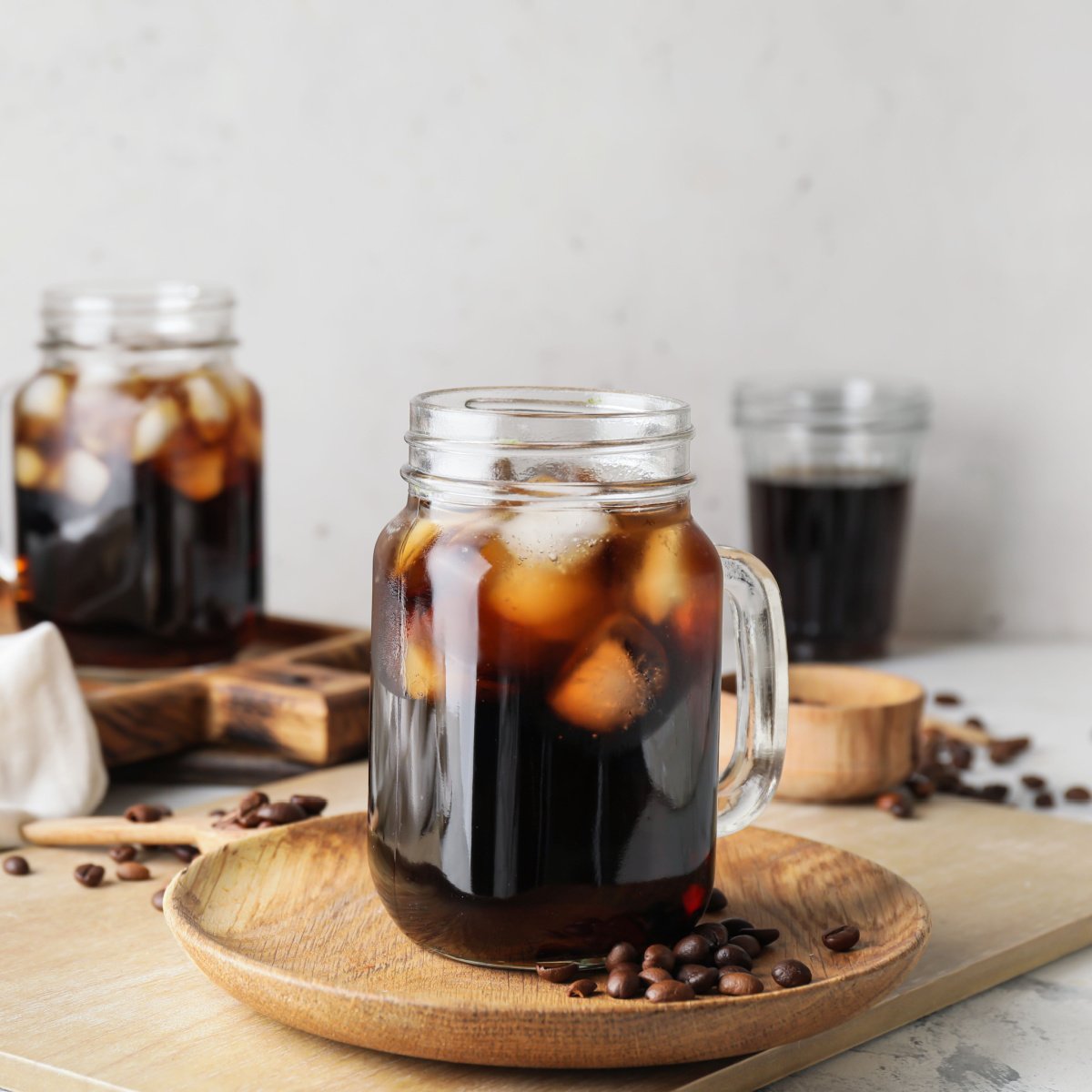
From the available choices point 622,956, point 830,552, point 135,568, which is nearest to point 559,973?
point 622,956

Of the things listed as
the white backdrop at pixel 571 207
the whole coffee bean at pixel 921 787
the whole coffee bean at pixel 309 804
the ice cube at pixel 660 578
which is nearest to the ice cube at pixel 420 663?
the ice cube at pixel 660 578

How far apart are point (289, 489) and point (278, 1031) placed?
4.58 ft

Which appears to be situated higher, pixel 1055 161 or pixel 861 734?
pixel 1055 161

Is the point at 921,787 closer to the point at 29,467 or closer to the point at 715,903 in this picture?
the point at 715,903

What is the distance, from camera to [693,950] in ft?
2.82

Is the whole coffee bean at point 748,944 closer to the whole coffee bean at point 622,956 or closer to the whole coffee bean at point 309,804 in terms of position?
the whole coffee bean at point 622,956

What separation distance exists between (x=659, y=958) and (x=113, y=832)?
526 millimetres

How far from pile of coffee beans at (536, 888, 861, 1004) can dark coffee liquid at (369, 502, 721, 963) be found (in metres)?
0.02

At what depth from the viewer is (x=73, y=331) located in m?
1.57

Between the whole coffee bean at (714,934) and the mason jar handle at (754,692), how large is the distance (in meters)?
0.08

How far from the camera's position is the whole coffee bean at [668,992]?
0.80 m

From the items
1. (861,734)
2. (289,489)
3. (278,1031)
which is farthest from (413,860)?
(289,489)

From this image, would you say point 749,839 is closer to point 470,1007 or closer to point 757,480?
point 470,1007

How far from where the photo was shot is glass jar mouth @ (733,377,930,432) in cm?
206
